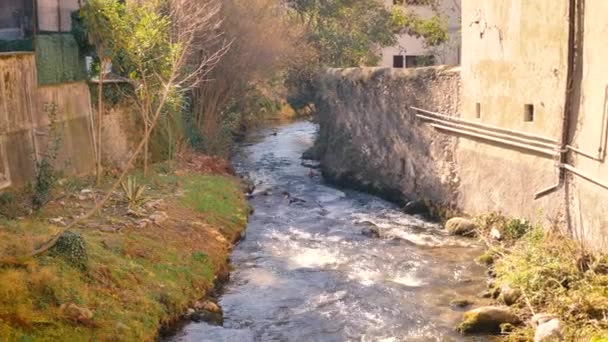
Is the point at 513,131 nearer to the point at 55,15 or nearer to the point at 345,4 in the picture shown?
the point at 55,15

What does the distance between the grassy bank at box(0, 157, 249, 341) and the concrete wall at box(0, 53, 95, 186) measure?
98 centimetres

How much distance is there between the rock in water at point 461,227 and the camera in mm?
16953

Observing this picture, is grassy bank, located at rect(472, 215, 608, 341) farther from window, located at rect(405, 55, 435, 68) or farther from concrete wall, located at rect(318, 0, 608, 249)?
window, located at rect(405, 55, 435, 68)

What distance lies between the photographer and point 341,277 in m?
14.2

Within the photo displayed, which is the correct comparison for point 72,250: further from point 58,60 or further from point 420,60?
point 420,60

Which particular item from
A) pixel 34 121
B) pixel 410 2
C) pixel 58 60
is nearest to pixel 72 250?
pixel 34 121

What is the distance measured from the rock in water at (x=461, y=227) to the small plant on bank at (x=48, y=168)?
9.45m

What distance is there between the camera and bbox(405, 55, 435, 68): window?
33059 millimetres

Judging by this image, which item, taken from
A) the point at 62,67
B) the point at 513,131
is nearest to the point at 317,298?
the point at 513,131

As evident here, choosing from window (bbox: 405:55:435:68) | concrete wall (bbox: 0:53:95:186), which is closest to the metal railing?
concrete wall (bbox: 0:53:95:186)

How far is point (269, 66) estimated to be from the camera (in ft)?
90.9

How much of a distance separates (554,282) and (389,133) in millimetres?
11007

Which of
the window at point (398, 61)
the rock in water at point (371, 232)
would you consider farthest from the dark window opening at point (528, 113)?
the window at point (398, 61)

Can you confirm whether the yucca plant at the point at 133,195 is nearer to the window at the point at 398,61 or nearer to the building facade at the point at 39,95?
the building facade at the point at 39,95
